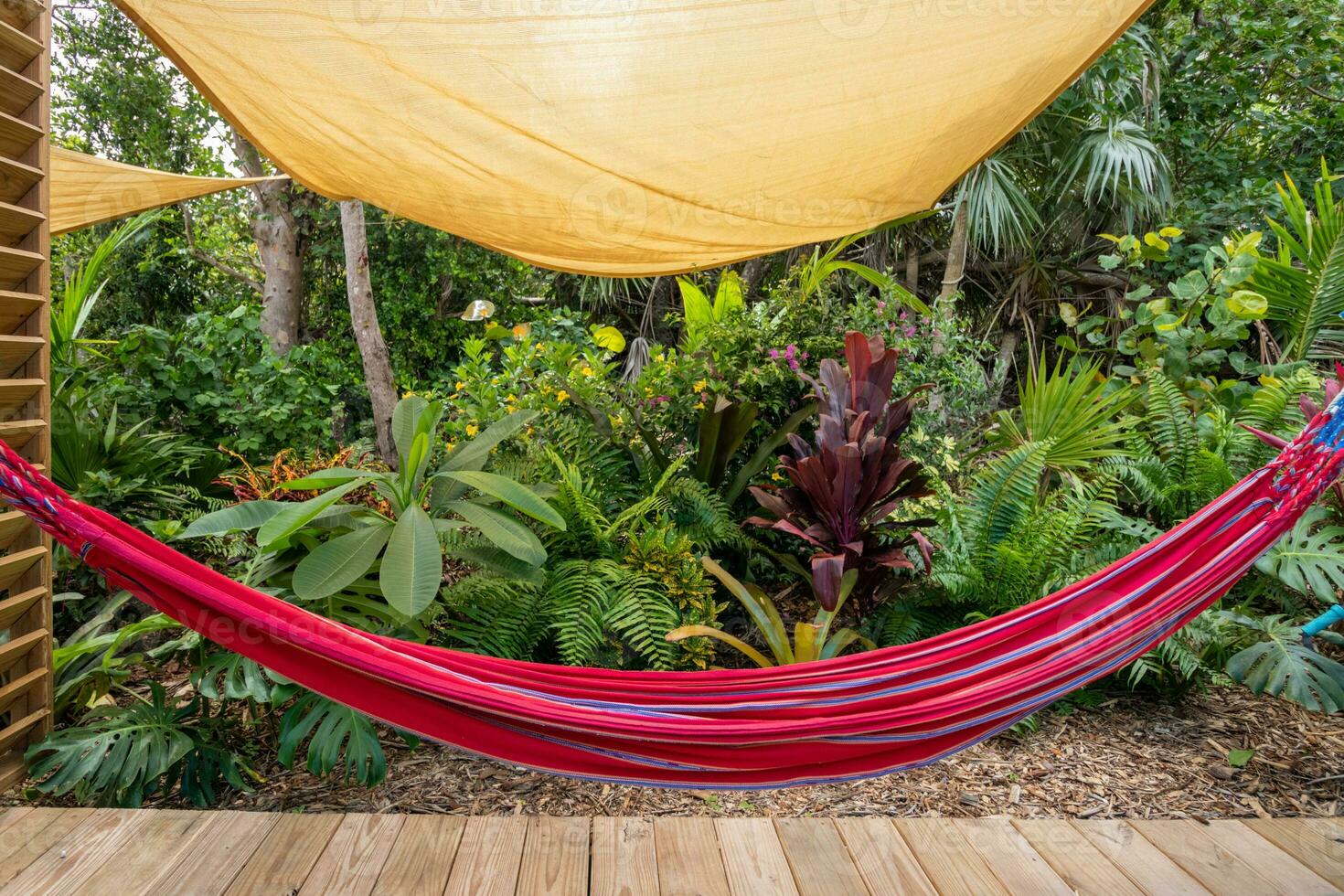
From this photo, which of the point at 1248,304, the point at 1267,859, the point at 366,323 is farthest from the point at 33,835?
the point at 1248,304

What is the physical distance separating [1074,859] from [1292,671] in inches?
37.5

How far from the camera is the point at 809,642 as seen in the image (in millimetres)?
2217

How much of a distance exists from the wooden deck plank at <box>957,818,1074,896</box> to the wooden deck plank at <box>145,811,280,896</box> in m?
1.16

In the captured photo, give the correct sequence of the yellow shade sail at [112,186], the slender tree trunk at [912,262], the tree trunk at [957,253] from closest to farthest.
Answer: the yellow shade sail at [112,186]
the tree trunk at [957,253]
the slender tree trunk at [912,262]

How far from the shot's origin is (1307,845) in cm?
141

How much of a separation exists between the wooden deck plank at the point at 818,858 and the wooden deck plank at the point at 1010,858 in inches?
8.6

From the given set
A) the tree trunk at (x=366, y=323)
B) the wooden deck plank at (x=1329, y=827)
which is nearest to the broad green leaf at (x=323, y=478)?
the wooden deck plank at (x=1329, y=827)

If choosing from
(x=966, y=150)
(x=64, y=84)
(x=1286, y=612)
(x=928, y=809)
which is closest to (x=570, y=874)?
(x=928, y=809)

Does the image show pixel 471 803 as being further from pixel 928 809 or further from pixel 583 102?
pixel 583 102

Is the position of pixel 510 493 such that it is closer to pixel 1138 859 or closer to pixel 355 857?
pixel 355 857

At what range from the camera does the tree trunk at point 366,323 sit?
13.8ft

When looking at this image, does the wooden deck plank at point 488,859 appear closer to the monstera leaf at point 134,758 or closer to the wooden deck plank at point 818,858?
the wooden deck plank at point 818,858

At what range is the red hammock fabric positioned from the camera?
119 cm

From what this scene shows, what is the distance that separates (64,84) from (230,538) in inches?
169
